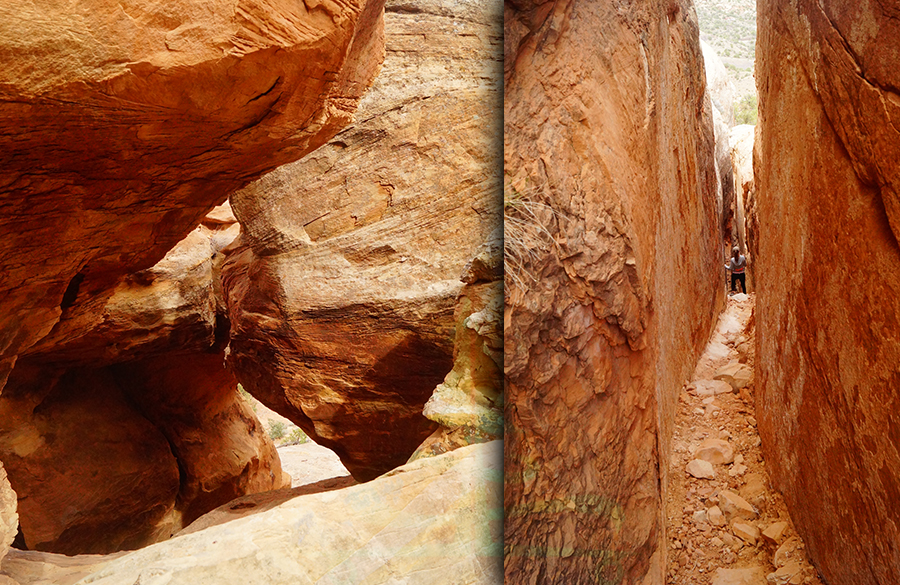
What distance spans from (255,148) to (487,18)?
3225 millimetres

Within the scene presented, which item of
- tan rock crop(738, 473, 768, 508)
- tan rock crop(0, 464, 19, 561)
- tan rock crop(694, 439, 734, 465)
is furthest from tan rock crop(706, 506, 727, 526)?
tan rock crop(0, 464, 19, 561)

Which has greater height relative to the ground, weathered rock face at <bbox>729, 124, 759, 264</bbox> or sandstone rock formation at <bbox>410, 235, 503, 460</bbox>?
A: weathered rock face at <bbox>729, 124, 759, 264</bbox>

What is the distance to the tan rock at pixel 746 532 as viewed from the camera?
198 centimetres

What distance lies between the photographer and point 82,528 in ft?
24.6

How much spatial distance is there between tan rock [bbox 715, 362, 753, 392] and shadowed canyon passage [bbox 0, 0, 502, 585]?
56.2 inches

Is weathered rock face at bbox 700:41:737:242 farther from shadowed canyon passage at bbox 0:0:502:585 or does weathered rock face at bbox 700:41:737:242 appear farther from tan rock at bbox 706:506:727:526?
tan rock at bbox 706:506:727:526

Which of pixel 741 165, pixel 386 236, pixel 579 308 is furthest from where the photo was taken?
pixel 741 165

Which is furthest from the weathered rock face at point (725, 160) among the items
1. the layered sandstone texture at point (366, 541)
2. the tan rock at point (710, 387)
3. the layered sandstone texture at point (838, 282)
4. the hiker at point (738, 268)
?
the layered sandstone texture at point (366, 541)

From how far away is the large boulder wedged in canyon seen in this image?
6.74 feet

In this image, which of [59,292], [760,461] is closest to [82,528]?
[59,292]

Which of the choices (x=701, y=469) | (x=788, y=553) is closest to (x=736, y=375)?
(x=701, y=469)

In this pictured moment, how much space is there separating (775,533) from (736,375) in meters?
1.69

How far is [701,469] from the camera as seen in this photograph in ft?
8.13

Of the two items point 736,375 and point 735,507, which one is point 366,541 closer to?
point 735,507
